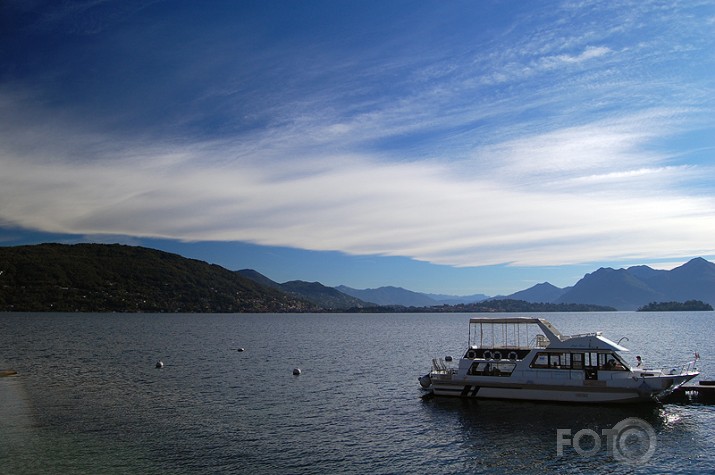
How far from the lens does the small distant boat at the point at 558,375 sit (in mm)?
45191

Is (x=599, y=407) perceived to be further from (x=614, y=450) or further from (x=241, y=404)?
(x=241, y=404)

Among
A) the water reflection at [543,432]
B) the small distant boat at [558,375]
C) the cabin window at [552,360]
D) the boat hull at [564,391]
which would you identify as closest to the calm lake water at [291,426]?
the water reflection at [543,432]

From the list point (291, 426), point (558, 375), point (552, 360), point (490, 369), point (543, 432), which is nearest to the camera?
point (543, 432)

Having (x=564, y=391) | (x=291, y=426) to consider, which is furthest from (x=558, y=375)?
(x=291, y=426)

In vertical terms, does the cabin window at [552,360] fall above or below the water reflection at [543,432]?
above

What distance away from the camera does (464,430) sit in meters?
40.1

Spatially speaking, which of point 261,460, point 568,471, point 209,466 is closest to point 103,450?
point 209,466

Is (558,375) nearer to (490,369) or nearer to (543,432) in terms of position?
(490,369)

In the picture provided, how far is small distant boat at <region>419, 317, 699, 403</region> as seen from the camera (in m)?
45.2

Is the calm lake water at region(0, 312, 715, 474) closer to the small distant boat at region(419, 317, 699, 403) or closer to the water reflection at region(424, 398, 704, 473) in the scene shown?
the water reflection at region(424, 398, 704, 473)

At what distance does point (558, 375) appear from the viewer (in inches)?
1863

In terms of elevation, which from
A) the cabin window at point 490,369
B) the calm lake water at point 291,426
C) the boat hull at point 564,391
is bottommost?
the calm lake water at point 291,426

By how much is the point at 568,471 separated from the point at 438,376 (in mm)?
21040

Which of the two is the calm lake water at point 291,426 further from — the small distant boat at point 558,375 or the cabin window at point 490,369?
the cabin window at point 490,369
